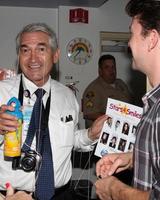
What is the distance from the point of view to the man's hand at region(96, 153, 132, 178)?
4.43 ft

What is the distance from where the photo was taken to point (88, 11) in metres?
4.52

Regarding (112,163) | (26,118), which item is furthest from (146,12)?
(26,118)

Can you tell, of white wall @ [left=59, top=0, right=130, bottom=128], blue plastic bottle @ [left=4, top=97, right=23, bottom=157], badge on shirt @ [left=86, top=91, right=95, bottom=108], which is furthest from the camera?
white wall @ [left=59, top=0, right=130, bottom=128]

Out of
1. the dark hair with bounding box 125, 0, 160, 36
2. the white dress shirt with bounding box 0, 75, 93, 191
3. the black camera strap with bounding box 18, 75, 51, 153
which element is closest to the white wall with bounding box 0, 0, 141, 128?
the white dress shirt with bounding box 0, 75, 93, 191

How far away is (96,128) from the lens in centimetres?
195

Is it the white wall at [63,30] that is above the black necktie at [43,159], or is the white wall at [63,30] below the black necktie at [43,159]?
above

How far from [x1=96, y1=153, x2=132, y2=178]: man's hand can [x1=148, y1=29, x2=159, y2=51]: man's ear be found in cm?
46

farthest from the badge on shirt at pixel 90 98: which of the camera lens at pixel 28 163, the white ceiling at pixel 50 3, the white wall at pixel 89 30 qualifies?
the camera lens at pixel 28 163

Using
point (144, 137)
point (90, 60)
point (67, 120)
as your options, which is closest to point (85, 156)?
point (90, 60)

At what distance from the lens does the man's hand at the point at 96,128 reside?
1.86m

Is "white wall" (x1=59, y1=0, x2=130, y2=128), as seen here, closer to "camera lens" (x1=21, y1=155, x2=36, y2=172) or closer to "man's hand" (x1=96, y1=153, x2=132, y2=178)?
"camera lens" (x1=21, y1=155, x2=36, y2=172)

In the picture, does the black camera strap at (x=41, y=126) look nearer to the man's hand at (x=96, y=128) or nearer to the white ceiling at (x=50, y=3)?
the man's hand at (x=96, y=128)

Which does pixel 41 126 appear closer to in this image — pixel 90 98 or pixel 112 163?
pixel 112 163

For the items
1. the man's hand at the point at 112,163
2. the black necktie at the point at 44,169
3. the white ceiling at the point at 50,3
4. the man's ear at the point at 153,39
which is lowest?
the black necktie at the point at 44,169
